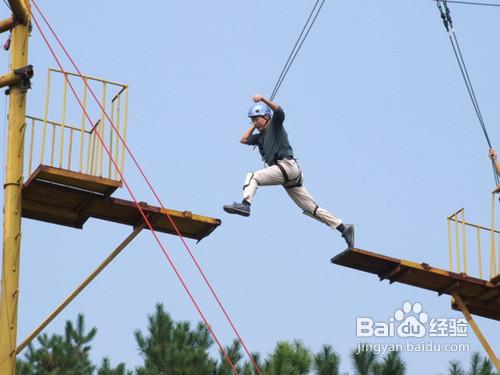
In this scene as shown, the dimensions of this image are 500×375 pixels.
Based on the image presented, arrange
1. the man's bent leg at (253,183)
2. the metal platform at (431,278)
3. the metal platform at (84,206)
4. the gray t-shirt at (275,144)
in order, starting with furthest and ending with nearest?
the metal platform at (431,278) → the gray t-shirt at (275,144) → the man's bent leg at (253,183) → the metal platform at (84,206)

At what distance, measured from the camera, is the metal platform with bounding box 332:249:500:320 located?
64.5 ft

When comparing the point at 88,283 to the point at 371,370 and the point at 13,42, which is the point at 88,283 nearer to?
the point at 13,42

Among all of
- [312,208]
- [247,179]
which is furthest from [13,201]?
[312,208]

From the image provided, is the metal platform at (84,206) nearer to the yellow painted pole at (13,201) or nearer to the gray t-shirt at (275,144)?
the yellow painted pole at (13,201)

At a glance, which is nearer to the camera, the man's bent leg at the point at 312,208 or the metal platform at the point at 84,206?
the metal platform at the point at 84,206

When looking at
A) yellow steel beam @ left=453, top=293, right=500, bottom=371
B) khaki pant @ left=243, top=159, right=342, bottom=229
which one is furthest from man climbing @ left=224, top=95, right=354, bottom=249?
yellow steel beam @ left=453, top=293, right=500, bottom=371

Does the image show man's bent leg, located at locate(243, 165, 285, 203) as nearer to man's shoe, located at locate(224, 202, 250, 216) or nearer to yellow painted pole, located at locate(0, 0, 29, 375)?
man's shoe, located at locate(224, 202, 250, 216)

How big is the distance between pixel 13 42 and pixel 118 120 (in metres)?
1.56

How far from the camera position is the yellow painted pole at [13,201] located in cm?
1655

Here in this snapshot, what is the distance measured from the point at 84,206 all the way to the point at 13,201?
1.07m

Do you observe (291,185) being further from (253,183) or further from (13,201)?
(13,201)

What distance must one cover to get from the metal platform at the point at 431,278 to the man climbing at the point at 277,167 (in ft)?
1.34

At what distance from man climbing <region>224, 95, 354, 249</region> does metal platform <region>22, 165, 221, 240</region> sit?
85 cm

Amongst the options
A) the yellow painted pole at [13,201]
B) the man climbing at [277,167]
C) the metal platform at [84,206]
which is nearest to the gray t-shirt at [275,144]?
the man climbing at [277,167]
